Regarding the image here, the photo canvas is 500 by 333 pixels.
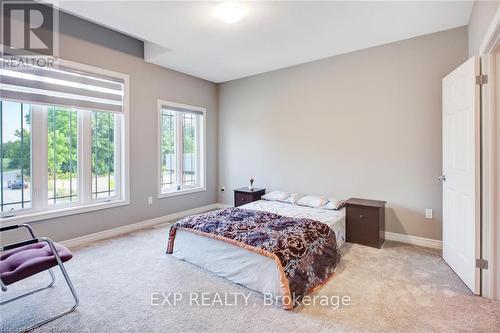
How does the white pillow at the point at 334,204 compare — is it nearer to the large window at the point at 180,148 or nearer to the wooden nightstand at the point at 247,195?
the wooden nightstand at the point at 247,195

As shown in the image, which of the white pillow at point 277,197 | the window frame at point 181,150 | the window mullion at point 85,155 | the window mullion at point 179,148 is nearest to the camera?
the window mullion at point 85,155

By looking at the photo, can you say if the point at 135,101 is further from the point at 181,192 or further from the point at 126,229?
the point at 126,229

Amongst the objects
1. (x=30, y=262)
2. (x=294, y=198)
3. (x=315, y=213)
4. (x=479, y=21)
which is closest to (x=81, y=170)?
(x=30, y=262)

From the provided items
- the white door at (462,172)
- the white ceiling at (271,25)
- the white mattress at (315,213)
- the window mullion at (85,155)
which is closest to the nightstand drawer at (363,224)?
the white mattress at (315,213)

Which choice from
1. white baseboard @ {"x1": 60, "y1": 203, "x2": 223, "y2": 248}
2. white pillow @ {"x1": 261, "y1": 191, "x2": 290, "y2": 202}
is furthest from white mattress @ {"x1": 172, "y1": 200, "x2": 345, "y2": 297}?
white baseboard @ {"x1": 60, "y1": 203, "x2": 223, "y2": 248}

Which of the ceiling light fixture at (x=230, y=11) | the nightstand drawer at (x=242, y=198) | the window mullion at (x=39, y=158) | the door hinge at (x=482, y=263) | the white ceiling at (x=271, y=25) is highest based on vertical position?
the white ceiling at (x=271, y=25)

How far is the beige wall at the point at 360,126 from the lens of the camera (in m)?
3.25

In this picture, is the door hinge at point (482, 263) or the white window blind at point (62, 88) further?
the white window blind at point (62, 88)

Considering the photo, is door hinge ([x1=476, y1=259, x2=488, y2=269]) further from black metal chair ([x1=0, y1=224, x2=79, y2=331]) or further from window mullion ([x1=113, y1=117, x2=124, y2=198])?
window mullion ([x1=113, y1=117, x2=124, y2=198])

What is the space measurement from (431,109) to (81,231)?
4730 millimetres

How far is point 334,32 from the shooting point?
3162mm

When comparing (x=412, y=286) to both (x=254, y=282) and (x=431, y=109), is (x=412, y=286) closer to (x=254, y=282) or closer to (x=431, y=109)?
(x=254, y=282)

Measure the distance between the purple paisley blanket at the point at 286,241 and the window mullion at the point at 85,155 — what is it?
148 cm

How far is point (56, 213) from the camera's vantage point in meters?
3.17
